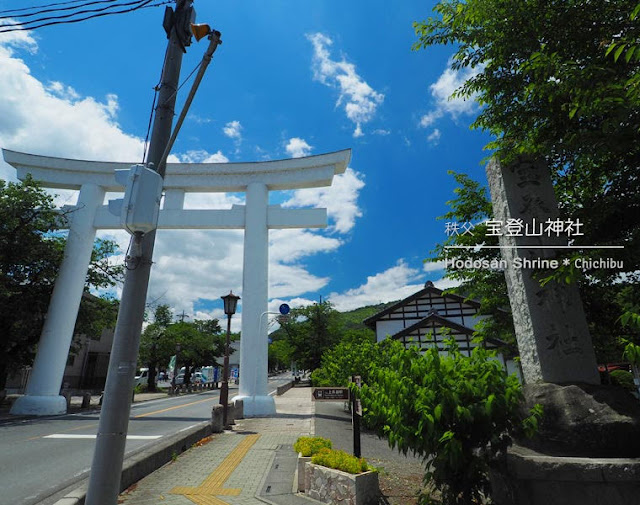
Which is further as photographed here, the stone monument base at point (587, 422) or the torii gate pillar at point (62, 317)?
the torii gate pillar at point (62, 317)

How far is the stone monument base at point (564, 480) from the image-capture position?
330cm

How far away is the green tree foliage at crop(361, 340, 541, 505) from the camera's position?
341 centimetres

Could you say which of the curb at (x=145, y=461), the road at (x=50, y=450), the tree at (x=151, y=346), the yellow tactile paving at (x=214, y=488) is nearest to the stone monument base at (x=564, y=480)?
the yellow tactile paving at (x=214, y=488)

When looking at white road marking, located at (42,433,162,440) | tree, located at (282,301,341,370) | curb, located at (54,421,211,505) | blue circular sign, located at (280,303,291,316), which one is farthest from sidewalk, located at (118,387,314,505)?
tree, located at (282,301,341,370)

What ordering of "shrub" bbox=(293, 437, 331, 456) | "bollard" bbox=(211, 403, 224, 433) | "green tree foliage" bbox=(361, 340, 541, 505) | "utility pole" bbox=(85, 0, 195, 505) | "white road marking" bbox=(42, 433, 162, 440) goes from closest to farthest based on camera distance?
"utility pole" bbox=(85, 0, 195, 505) < "green tree foliage" bbox=(361, 340, 541, 505) < "shrub" bbox=(293, 437, 331, 456) < "white road marking" bbox=(42, 433, 162, 440) < "bollard" bbox=(211, 403, 224, 433)

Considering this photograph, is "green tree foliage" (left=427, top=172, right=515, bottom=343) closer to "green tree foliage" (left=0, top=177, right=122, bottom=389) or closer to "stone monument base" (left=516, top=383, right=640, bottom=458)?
"stone monument base" (left=516, top=383, right=640, bottom=458)

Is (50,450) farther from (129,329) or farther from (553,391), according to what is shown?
(553,391)

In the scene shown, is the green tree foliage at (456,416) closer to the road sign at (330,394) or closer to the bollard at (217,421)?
the road sign at (330,394)

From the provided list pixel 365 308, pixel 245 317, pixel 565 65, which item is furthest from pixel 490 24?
pixel 365 308

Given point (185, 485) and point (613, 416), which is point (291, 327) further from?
point (613, 416)

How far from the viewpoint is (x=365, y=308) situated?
105438 millimetres

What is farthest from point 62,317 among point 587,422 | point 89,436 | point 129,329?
point 587,422

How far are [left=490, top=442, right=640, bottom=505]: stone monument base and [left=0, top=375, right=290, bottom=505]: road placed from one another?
5.82 m

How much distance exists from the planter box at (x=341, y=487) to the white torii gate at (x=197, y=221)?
33.4 feet
